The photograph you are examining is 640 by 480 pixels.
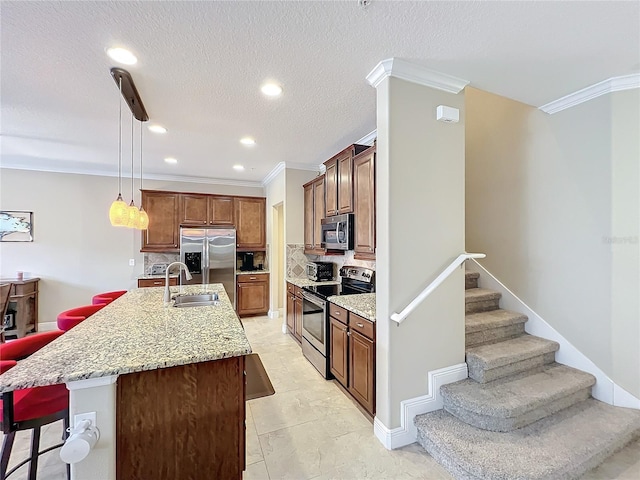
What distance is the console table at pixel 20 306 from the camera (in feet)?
13.7

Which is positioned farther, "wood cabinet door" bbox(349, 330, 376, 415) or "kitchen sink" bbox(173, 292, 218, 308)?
"kitchen sink" bbox(173, 292, 218, 308)

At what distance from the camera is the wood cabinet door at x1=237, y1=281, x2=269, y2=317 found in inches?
207

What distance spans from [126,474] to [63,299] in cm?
496

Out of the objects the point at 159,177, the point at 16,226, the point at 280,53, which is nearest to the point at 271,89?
→ the point at 280,53

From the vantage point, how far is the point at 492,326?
103 inches

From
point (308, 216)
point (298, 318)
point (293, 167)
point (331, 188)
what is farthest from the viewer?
point (293, 167)

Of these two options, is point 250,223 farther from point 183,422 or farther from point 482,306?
point 183,422

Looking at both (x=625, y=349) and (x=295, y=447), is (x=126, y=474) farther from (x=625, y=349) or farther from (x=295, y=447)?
(x=625, y=349)

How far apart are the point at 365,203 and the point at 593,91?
81.8 inches

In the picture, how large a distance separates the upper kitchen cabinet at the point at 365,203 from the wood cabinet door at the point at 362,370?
0.77 m

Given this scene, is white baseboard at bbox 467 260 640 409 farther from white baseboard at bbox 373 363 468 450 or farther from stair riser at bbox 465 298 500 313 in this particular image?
white baseboard at bbox 373 363 468 450

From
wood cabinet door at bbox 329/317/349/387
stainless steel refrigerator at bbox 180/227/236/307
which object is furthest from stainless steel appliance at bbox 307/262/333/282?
stainless steel refrigerator at bbox 180/227/236/307

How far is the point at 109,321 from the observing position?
195cm

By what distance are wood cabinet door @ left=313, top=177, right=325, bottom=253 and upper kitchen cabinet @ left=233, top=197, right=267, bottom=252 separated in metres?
2.03
